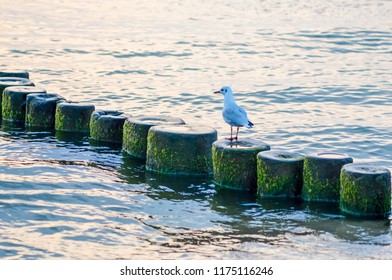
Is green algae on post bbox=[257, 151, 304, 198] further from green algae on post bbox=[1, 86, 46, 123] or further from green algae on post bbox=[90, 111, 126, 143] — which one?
green algae on post bbox=[1, 86, 46, 123]

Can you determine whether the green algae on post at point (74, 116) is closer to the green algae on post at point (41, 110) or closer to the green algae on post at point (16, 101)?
the green algae on post at point (41, 110)

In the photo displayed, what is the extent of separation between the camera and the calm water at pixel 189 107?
11805 millimetres

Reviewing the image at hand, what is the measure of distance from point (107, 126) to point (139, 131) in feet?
3.85

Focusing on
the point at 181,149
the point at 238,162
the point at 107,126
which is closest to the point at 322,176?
the point at 238,162

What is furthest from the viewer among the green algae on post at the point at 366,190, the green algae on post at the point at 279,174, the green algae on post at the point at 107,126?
the green algae on post at the point at 107,126

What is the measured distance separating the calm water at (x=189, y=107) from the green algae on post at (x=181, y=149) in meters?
0.20

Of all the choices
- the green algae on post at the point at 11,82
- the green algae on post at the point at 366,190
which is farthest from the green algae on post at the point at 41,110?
the green algae on post at the point at 366,190

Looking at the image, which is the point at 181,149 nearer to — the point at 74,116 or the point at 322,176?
the point at 322,176

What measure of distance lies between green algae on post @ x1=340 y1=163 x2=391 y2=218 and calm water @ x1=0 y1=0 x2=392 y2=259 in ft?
0.76

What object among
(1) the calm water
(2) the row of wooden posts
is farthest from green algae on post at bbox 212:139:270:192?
(1) the calm water

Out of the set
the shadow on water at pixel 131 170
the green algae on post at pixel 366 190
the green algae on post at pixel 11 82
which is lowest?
the shadow on water at pixel 131 170

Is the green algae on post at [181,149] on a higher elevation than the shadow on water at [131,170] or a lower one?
higher

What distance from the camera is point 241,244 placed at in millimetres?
11539

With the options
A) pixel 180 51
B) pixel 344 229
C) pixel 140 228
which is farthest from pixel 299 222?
pixel 180 51
